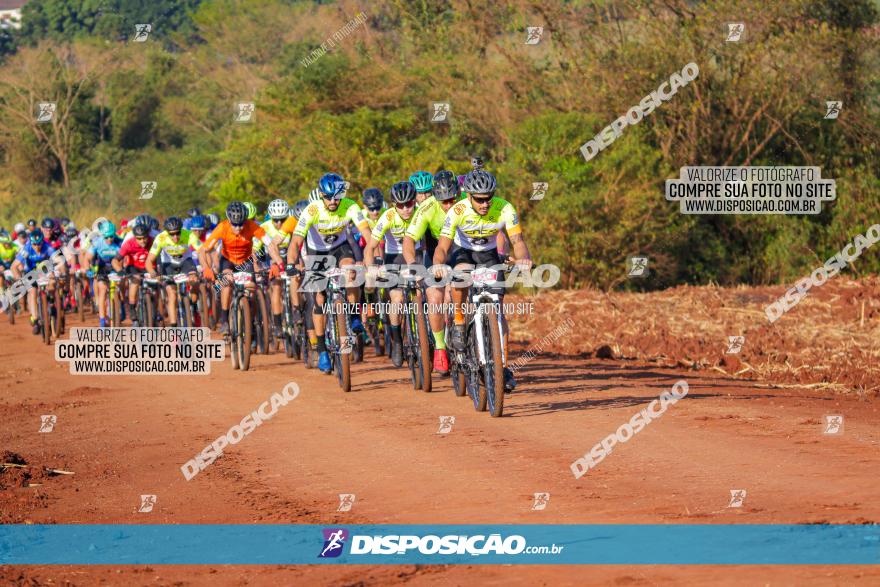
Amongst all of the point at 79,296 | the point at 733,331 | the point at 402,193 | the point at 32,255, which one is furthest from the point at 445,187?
the point at 79,296

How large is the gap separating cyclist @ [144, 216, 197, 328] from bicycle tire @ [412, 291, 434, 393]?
22.3ft

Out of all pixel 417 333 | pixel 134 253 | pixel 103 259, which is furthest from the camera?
pixel 103 259

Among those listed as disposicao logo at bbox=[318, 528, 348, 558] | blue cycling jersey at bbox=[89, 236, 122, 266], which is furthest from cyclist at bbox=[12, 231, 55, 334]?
disposicao logo at bbox=[318, 528, 348, 558]

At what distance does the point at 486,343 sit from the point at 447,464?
217cm

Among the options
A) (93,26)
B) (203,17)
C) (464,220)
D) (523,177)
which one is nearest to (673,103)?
(523,177)

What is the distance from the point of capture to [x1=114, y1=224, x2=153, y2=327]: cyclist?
2180cm

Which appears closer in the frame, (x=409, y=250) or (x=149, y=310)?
(x=409, y=250)

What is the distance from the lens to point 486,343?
12.2 m

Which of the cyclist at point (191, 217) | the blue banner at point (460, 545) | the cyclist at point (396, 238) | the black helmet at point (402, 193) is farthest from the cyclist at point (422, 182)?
the blue banner at point (460, 545)

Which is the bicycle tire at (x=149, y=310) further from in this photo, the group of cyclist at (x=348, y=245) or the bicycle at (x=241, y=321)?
the bicycle at (x=241, y=321)

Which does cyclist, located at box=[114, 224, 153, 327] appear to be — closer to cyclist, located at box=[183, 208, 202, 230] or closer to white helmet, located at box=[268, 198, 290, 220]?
cyclist, located at box=[183, 208, 202, 230]

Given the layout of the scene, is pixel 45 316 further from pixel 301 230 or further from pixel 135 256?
pixel 301 230

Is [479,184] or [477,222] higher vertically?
[479,184]

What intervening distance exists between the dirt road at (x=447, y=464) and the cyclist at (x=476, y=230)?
1.22 m
